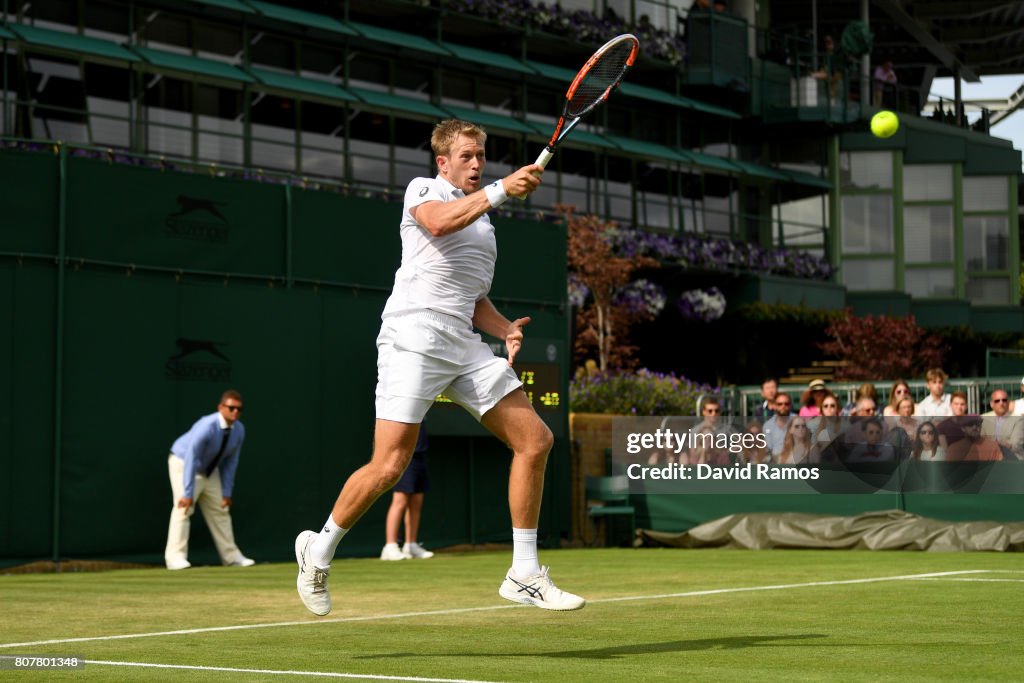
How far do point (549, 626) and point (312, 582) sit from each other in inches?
54.6

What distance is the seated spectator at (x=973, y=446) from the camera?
17000 mm

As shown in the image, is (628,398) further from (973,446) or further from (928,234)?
(928,234)

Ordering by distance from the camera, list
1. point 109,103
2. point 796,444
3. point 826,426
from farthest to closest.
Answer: point 109,103, point 796,444, point 826,426

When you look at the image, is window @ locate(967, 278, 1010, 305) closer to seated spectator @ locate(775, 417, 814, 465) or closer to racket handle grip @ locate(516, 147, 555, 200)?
seated spectator @ locate(775, 417, 814, 465)

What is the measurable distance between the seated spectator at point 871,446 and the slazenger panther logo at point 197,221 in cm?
727

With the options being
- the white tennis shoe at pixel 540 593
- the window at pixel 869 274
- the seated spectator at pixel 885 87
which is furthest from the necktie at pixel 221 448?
the seated spectator at pixel 885 87

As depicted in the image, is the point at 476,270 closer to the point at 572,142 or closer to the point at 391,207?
the point at 391,207

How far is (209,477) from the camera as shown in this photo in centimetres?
1576

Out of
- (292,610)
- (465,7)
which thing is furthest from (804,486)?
(465,7)

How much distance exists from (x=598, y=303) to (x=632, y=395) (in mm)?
11113

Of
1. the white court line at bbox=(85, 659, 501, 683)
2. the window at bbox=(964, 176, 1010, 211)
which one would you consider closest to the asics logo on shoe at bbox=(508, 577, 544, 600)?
the white court line at bbox=(85, 659, 501, 683)

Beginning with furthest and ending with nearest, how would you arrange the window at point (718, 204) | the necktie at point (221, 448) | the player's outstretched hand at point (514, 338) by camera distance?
the window at point (718, 204), the necktie at point (221, 448), the player's outstretched hand at point (514, 338)

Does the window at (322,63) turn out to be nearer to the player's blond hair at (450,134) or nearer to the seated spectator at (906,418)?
the seated spectator at (906,418)

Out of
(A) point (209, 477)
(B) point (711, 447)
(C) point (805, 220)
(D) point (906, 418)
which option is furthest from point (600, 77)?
(C) point (805, 220)
